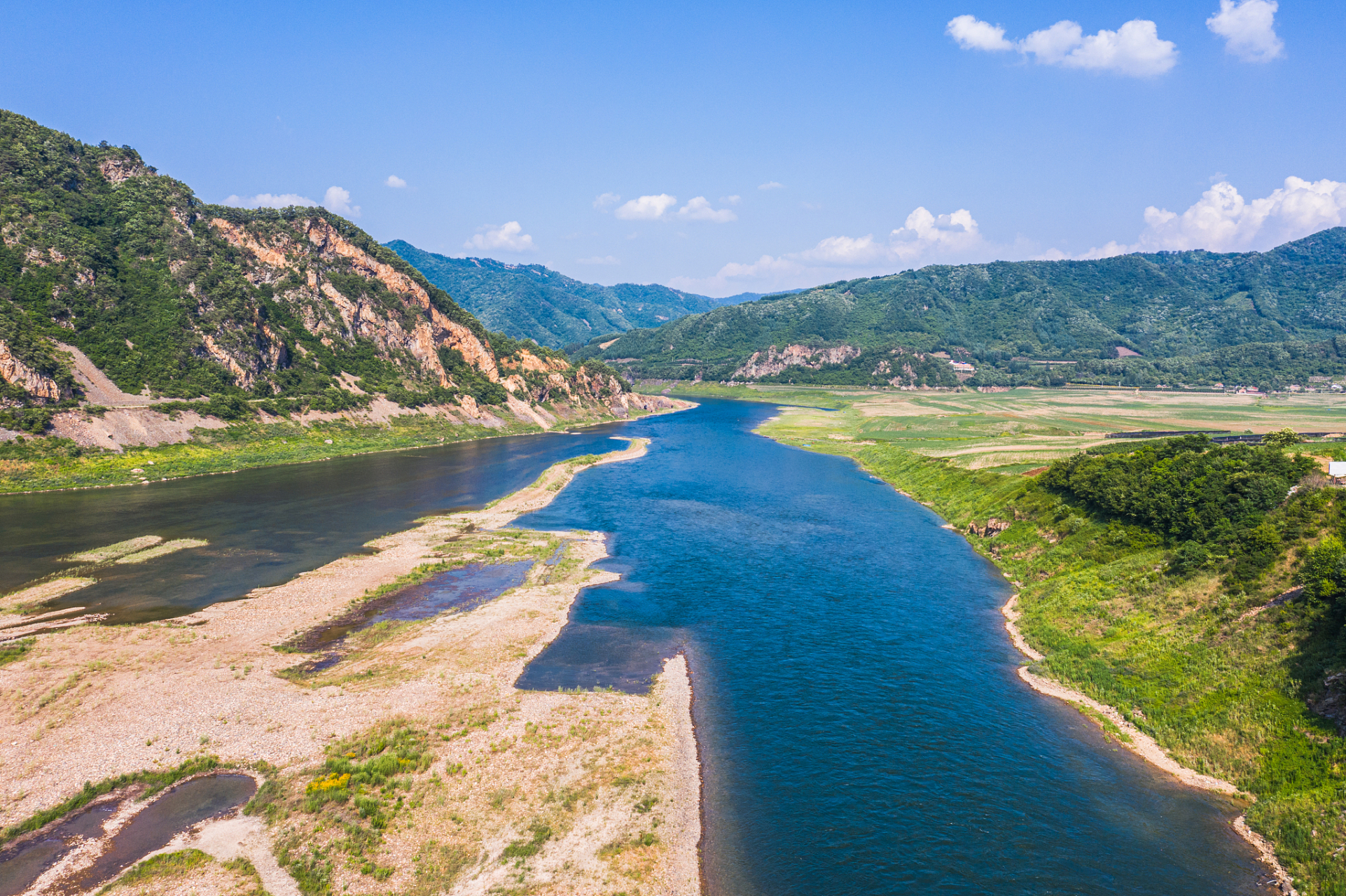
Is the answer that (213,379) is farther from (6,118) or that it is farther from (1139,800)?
(1139,800)

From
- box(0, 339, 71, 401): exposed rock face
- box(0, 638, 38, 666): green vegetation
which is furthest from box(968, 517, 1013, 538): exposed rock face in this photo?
box(0, 339, 71, 401): exposed rock face

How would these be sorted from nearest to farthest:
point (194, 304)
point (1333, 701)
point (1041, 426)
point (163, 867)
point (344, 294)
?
point (163, 867)
point (1333, 701)
point (194, 304)
point (1041, 426)
point (344, 294)

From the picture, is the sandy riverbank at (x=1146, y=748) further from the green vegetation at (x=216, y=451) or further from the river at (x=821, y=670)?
the green vegetation at (x=216, y=451)

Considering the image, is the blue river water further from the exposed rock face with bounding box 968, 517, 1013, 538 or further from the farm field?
the farm field

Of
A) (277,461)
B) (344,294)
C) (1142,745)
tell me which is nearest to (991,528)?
(1142,745)

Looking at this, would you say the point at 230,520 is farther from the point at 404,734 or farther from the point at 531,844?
the point at 531,844

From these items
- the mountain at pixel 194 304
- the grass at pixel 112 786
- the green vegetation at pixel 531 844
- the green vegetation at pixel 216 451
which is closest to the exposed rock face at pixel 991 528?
the green vegetation at pixel 531 844

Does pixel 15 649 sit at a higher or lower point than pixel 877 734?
higher

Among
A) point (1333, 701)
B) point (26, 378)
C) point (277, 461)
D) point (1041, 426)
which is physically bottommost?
point (1333, 701)
